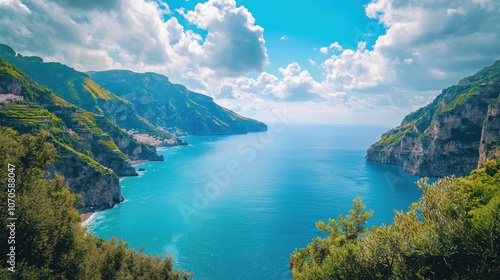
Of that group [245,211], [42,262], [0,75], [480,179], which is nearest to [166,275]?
[42,262]

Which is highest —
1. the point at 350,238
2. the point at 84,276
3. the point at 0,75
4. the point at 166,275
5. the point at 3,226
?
the point at 0,75

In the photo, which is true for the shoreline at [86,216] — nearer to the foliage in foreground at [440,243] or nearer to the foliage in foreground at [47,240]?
the foliage in foreground at [47,240]

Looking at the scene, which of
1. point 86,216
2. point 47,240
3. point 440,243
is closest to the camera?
point 440,243

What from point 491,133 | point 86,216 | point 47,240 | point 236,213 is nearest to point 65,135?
point 86,216

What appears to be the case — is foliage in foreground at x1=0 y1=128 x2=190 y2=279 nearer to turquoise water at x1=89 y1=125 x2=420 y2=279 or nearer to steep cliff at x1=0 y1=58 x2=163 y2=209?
turquoise water at x1=89 y1=125 x2=420 y2=279

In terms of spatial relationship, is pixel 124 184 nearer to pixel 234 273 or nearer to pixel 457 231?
pixel 234 273

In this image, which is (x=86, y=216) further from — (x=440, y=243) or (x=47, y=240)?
(x=440, y=243)
